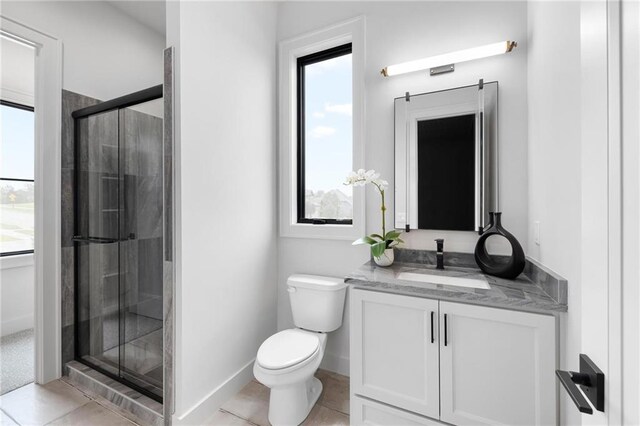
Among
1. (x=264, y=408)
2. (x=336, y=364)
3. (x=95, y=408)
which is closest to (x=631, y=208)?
(x=264, y=408)

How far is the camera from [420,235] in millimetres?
1883

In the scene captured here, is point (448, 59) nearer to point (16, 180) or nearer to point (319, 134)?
point (319, 134)

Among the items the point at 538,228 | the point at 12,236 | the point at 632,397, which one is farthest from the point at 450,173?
the point at 12,236

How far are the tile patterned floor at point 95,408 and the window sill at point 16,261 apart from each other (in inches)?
59.1

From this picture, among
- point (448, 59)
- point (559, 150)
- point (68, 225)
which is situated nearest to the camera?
point (559, 150)

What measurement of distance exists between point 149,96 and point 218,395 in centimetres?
184

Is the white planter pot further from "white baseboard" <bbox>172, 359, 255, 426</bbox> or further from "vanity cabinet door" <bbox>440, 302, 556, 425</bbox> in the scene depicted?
"white baseboard" <bbox>172, 359, 255, 426</bbox>

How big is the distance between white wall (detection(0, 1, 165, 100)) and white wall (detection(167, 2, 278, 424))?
1106 millimetres

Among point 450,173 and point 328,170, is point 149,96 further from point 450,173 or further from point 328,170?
point 450,173

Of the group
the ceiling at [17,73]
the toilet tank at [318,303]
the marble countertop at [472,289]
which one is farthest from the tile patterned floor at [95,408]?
the ceiling at [17,73]

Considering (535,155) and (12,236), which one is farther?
(12,236)

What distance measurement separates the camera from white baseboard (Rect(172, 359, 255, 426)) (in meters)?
1.56

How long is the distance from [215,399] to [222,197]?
122 cm

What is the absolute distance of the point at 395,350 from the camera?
4.60ft
